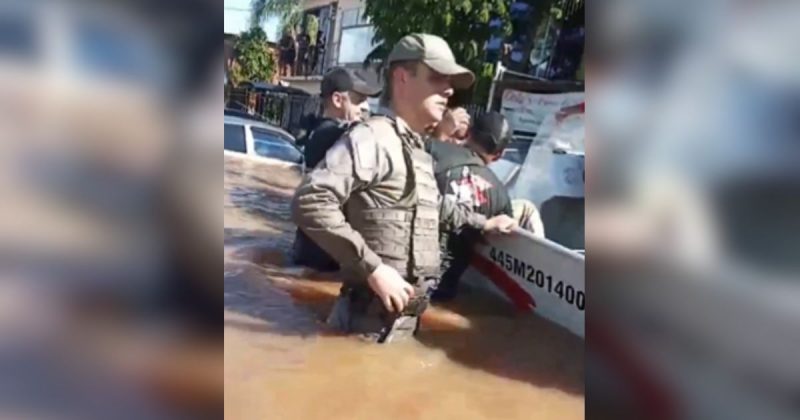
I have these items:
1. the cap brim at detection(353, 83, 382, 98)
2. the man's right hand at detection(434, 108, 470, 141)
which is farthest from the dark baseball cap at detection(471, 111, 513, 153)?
the cap brim at detection(353, 83, 382, 98)

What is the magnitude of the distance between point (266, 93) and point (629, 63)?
528 millimetres

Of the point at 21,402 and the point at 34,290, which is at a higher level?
the point at 34,290

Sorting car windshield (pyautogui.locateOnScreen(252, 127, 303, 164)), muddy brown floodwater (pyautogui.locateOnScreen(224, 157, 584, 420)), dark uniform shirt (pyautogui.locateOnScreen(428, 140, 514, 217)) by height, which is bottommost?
muddy brown floodwater (pyautogui.locateOnScreen(224, 157, 584, 420))

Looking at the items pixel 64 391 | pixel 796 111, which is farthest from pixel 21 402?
pixel 796 111

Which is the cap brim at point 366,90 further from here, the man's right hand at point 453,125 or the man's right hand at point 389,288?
the man's right hand at point 389,288

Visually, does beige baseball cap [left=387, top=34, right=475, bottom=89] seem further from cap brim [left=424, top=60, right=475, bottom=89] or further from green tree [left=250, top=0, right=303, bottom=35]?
green tree [left=250, top=0, right=303, bottom=35]

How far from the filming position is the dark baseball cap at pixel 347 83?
122 cm

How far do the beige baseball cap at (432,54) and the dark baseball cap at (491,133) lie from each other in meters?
0.07

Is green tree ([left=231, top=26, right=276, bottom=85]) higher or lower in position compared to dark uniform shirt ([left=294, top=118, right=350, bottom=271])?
higher

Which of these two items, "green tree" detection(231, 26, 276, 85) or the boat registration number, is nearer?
"green tree" detection(231, 26, 276, 85)

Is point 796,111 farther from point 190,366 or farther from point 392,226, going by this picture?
point 190,366

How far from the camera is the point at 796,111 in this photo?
1033 millimetres

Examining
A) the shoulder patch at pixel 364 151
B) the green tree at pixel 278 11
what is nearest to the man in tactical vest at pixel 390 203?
the shoulder patch at pixel 364 151

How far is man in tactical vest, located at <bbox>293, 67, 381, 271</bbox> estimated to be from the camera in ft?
3.99
